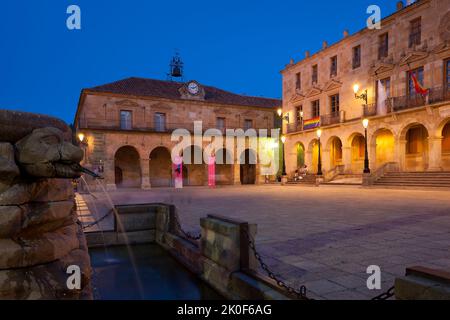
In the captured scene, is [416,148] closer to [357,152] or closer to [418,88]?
[357,152]

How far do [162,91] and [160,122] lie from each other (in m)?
3.57

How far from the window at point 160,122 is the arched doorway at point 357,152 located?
18090 mm

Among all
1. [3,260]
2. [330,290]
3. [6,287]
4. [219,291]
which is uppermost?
[3,260]

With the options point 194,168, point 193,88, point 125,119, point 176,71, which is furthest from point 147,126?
point 176,71

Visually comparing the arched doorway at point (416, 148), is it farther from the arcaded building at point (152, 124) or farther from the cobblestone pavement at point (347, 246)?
the cobblestone pavement at point (347, 246)

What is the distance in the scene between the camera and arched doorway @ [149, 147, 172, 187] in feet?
103

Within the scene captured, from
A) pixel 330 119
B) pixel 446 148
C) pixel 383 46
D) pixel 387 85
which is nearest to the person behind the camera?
pixel 446 148

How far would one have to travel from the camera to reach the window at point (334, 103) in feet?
91.2

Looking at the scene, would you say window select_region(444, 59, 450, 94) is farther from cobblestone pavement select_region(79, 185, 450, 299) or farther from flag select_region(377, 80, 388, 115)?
cobblestone pavement select_region(79, 185, 450, 299)

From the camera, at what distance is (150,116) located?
96.8 ft

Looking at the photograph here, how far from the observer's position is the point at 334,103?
28.3m

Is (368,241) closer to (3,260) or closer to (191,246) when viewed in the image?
(191,246)
